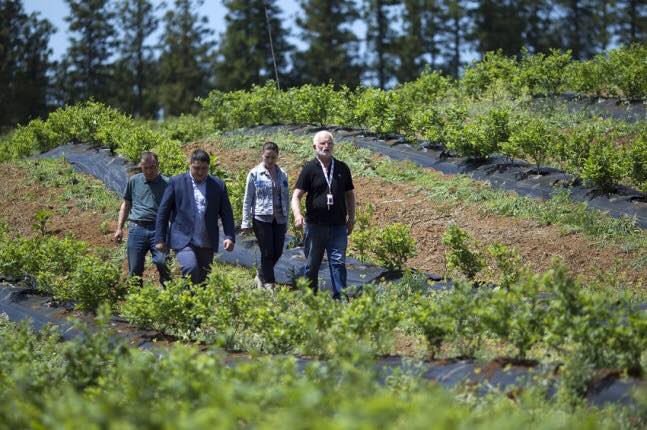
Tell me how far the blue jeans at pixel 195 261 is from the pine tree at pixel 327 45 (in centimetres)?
2881

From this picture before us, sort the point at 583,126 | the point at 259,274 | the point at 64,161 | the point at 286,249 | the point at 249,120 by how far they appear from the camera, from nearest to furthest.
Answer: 1. the point at 259,274
2. the point at 286,249
3. the point at 583,126
4. the point at 64,161
5. the point at 249,120

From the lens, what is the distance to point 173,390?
432 centimetres

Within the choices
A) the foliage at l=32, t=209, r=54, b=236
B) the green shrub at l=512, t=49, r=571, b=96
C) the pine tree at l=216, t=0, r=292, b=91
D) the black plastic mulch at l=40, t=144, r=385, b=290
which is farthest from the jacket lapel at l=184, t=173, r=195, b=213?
the pine tree at l=216, t=0, r=292, b=91

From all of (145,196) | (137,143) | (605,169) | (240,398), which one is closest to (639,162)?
(605,169)

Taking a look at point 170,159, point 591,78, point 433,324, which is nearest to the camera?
point 433,324

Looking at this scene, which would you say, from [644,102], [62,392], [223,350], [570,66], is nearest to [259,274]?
[223,350]

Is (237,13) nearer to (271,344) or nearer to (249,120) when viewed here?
(249,120)

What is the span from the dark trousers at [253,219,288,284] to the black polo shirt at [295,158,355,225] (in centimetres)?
68

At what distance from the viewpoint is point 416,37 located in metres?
36.7

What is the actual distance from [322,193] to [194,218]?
119 cm

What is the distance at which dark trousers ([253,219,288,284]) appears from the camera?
Answer: 29.5ft

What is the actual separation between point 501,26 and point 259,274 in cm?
3051

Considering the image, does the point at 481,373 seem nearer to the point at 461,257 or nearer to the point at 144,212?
the point at 461,257

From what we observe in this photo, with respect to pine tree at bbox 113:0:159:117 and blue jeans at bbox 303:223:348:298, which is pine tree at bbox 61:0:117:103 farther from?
blue jeans at bbox 303:223:348:298
